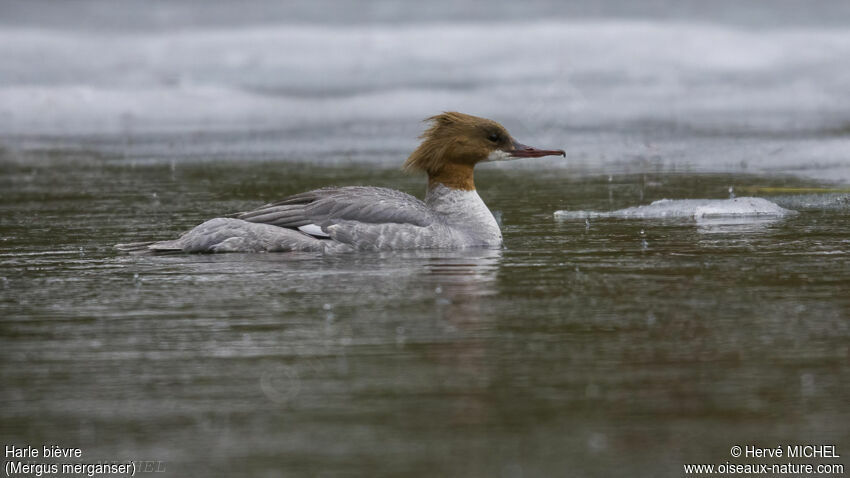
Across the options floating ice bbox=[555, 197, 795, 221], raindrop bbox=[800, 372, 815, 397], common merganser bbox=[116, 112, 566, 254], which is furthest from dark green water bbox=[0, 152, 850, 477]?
floating ice bbox=[555, 197, 795, 221]

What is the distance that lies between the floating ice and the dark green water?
67 centimetres

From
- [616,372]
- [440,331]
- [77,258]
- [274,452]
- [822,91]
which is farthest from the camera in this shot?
[822,91]

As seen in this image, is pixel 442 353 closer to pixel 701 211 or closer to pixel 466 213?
pixel 466 213

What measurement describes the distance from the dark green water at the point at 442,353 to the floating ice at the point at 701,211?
0.67m

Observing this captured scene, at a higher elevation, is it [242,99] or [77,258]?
[242,99]

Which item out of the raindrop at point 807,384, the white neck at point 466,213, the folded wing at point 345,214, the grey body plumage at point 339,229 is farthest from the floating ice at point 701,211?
the raindrop at point 807,384

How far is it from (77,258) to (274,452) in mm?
4995

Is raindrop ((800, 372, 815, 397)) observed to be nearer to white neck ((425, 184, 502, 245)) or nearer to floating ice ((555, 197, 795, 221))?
white neck ((425, 184, 502, 245))

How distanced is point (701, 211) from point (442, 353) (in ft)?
19.1

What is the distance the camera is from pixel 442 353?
5.44 meters

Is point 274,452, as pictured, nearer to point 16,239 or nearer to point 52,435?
point 52,435

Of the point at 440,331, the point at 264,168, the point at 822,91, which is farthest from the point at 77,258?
the point at 822,91

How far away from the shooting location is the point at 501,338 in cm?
575

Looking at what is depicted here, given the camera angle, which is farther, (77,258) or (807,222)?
(807,222)
